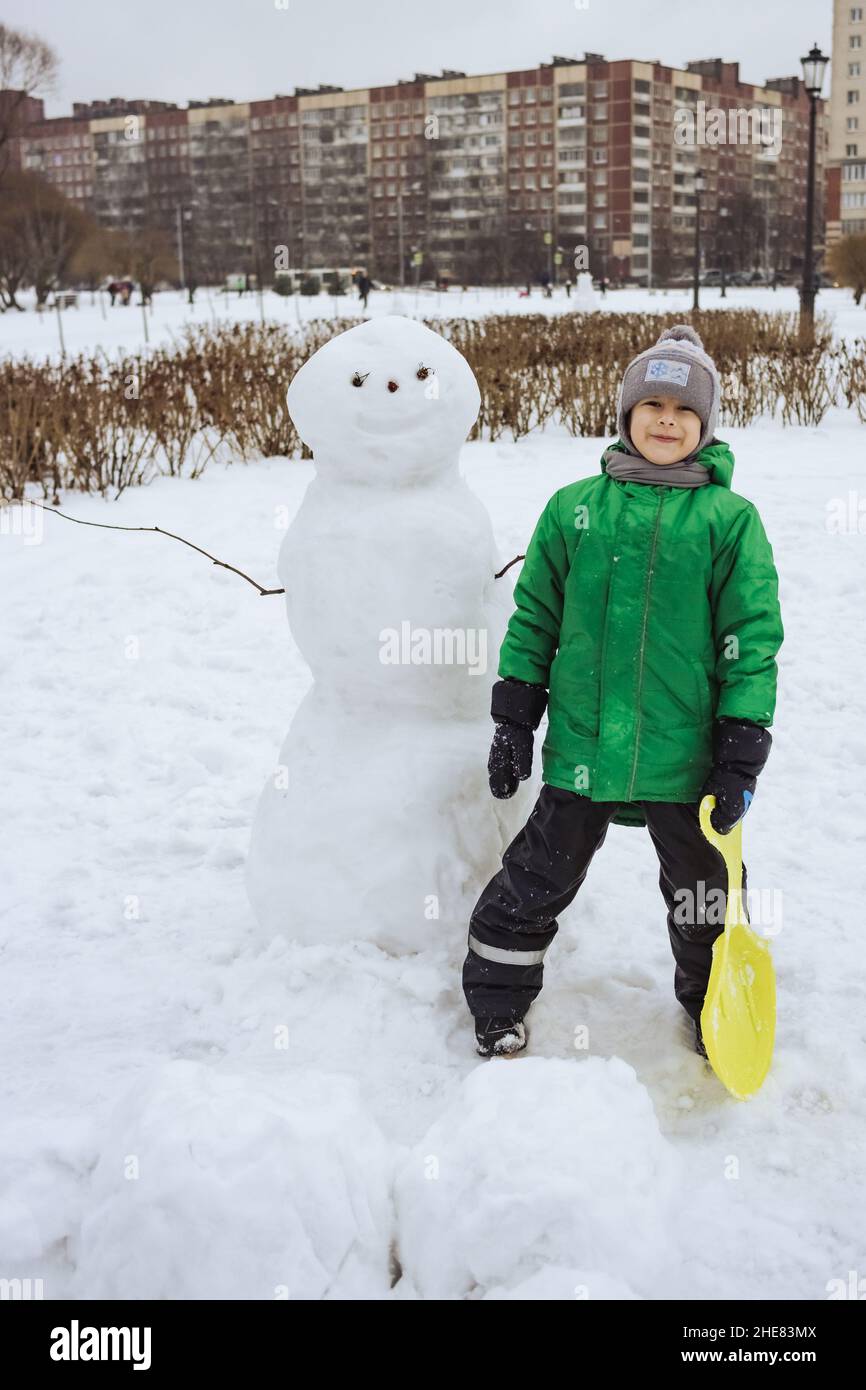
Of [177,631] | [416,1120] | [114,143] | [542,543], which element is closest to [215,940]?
[416,1120]

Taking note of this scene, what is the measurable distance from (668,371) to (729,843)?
35.6 inches

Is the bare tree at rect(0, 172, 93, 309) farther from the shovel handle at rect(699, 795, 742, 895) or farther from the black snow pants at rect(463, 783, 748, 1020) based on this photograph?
the shovel handle at rect(699, 795, 742, 895)

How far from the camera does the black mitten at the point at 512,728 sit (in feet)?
7.87

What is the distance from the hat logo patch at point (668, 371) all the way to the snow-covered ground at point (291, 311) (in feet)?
61.2

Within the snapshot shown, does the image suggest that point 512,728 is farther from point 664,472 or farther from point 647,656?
point 664,472

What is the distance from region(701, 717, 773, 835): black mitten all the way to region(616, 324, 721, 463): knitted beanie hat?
1.83 ft

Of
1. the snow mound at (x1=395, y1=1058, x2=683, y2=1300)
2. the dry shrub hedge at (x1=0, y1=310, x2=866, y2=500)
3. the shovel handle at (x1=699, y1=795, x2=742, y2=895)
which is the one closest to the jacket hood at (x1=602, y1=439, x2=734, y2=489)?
the shovel handle at (x1=699, y1=795, x2=742, y2=895)

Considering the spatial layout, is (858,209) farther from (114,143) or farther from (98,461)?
(98,461)

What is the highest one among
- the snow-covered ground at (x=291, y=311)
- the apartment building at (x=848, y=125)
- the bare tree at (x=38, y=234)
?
the apartment building at (x=848, y=125)

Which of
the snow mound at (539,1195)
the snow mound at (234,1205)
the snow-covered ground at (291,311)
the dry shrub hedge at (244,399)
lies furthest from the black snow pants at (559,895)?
the snow-covered ground at (291,311)

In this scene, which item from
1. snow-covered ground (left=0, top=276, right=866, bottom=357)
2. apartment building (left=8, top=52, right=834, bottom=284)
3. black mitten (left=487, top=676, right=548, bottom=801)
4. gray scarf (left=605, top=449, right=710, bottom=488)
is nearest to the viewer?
gray scarf (left=605, top=449, right=710, bottom=488)

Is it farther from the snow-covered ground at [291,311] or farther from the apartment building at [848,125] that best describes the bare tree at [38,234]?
the apartment building at [848,125]

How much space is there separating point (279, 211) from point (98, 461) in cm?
7409

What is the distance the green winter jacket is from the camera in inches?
87.7
